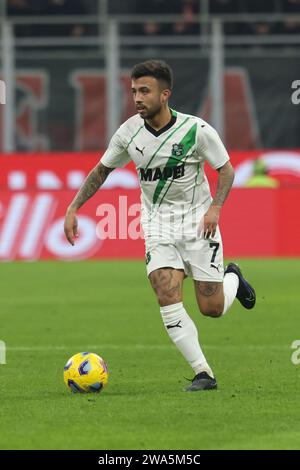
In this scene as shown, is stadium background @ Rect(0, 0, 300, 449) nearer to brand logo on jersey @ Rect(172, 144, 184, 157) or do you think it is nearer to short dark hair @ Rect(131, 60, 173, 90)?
brand logo on jersey @ Rect(172, 144, 184, 157)

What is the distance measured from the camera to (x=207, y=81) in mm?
25406

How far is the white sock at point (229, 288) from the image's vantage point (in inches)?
362

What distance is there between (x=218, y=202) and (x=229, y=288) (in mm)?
952

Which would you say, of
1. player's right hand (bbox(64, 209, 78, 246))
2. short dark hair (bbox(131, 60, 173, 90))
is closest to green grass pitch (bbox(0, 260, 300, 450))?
player's right hand (bbox(64, 209, 78, 246))

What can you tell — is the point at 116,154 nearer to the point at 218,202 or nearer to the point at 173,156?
the point at 173,156

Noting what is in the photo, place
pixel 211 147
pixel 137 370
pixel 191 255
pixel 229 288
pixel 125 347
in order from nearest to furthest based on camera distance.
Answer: pixel 211 147, pixel 191 255, pixel 229 288, pixel 137 370, pixel 125 347

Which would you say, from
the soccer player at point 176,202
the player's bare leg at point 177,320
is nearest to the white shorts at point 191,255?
the soccer player at point 176,202

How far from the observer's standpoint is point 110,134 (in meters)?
24.7

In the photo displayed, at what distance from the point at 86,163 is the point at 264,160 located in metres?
3.39

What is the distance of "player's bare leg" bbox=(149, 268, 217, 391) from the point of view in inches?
345

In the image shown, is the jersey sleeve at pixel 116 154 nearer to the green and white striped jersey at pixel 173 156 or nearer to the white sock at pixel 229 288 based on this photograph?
the green and white striped jersey at pixel 173 156

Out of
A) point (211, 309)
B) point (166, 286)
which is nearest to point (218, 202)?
point (166, 286)

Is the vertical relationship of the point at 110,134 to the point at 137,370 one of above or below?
above

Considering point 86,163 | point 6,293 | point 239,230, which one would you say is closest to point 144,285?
point 6,293
